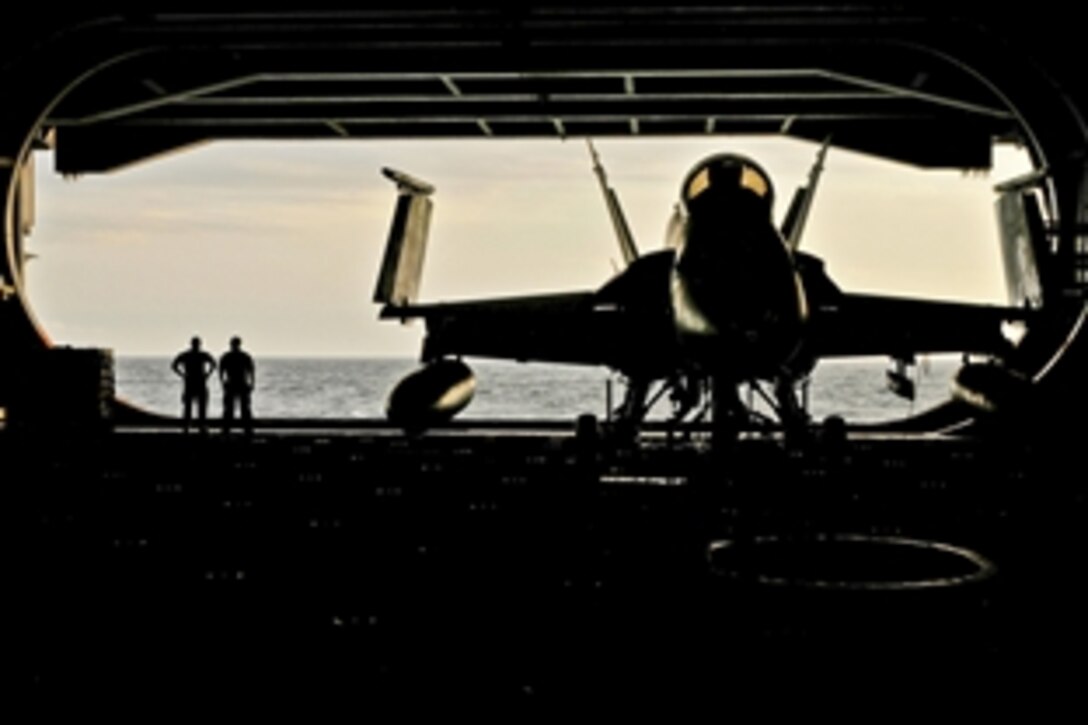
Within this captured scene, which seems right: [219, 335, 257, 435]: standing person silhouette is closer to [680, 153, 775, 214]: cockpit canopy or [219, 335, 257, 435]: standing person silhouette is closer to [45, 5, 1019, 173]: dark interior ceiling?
[45, 5, 1019, 173]: dark interior ceiling

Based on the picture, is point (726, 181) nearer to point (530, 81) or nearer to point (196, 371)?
point (196, 371)

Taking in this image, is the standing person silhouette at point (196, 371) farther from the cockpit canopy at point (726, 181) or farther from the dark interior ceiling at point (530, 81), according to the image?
the cockpit canopy at point (726, 181)

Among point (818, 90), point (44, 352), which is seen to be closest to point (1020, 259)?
point (818, 90)

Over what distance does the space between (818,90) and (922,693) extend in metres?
20.4

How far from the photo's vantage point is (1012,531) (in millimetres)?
7715

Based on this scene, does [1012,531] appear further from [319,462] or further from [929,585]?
[319,462]

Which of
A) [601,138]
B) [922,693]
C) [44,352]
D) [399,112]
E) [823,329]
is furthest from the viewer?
A: [601,138]

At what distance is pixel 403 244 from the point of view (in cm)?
1650

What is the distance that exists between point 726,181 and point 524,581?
7121mm

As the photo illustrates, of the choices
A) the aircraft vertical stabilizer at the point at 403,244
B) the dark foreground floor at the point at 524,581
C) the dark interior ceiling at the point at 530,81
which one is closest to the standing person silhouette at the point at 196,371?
the aircraft vertical stabilizer at the point at 403,244

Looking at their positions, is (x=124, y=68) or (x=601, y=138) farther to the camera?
(x=601, y=138)

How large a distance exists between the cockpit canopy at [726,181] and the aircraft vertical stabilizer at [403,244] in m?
4.90

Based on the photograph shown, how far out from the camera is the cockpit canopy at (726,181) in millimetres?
11984

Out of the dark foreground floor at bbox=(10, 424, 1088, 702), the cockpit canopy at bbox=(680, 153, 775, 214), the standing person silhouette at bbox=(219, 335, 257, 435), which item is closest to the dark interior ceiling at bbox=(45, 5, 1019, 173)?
the standing person silhouette at bbox=(219, 335, 257, 435)
